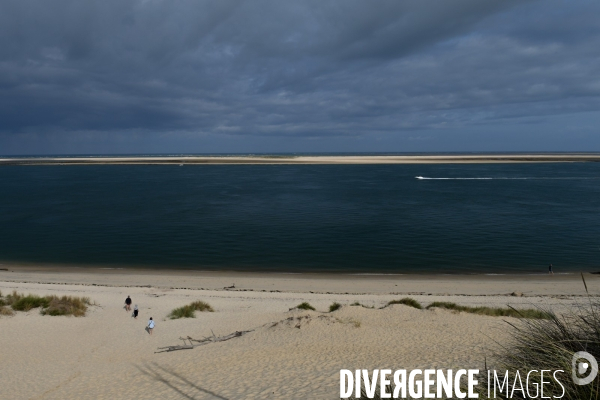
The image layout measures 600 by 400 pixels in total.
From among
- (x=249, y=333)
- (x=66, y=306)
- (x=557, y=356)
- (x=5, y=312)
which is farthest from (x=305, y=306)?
(x=557, y=356)

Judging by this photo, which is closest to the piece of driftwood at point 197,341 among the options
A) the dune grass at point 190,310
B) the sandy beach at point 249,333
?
the sandy beach at point 249,333

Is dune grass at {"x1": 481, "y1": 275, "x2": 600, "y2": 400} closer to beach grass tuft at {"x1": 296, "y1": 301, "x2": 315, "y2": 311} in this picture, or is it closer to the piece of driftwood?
the piece of driftwood

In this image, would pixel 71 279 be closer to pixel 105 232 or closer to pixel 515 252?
pixel 105 232

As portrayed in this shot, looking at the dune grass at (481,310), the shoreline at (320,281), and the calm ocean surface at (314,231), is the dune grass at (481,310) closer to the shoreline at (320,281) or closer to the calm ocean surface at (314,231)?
the shoreline at (320,281)

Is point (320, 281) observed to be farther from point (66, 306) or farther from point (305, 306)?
point (66, 306)

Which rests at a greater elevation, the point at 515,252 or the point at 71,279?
the point at 515,252

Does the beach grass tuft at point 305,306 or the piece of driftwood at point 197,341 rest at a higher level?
the beach grass tuft at point 305,306

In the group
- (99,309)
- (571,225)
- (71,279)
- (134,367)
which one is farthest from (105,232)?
(571,225)
